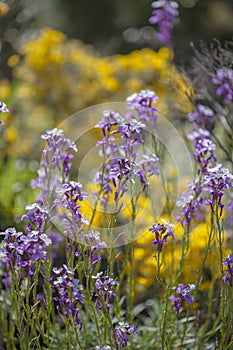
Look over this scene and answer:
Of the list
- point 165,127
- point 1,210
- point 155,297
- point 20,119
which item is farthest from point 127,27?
point 155,297

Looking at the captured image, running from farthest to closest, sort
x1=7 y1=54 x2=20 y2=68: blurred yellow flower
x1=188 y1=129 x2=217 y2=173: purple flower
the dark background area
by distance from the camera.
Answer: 1. the dark background area
2. x1=7 y1=54 x2=20 y2=68: blurred yellow flower
3. x1=188 y1=129 x2=217 y2=173: purple flower

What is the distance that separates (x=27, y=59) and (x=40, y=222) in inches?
157

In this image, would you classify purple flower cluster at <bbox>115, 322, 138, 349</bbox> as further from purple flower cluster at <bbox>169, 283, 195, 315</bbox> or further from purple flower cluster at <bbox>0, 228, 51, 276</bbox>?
purple flower cluster at <bbox>0, 228, 51, 276</bbox>

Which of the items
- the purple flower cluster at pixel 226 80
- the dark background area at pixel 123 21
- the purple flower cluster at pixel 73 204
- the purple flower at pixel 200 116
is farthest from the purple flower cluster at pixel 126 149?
the dark background area at pixel 123 21

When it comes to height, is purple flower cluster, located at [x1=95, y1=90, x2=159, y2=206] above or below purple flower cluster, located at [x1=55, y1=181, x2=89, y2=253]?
above

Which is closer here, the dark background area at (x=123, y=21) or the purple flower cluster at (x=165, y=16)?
the purple flower cluster at (x=165, y=16)

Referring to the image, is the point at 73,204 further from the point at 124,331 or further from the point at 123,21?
the point at 123,21

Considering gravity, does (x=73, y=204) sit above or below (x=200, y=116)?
below

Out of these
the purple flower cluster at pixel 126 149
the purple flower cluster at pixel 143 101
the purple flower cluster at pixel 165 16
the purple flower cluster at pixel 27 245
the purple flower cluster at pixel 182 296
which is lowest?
the purple flower cluster at pixel 182 296

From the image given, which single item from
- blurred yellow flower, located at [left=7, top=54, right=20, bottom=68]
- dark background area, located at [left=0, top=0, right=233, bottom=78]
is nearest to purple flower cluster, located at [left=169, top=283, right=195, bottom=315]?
blurred yellow flower, located at [left=7, top=54, right=20, bottom=68]

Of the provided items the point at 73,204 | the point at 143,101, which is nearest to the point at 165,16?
the point at 143,101

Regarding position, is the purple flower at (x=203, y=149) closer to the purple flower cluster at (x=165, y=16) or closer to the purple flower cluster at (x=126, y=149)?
the purple flower cluster at (x=126, y=149)

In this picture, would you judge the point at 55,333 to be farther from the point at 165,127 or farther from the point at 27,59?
the point at 27,59

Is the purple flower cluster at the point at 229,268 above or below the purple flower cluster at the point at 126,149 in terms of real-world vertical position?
below
